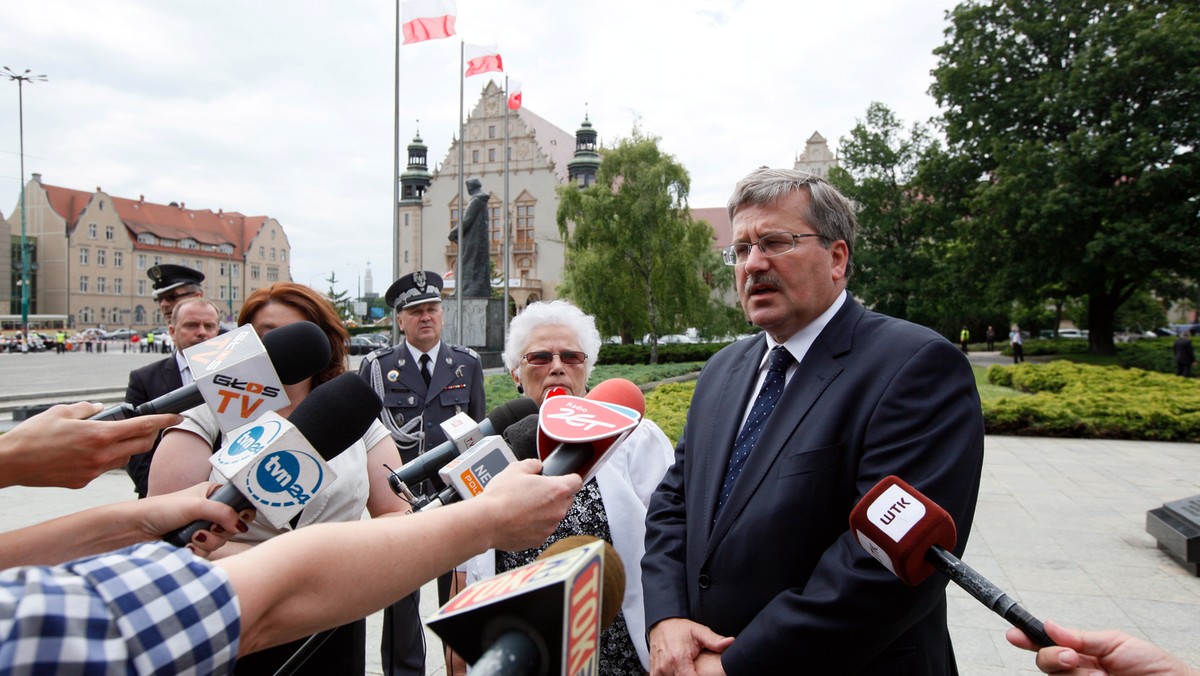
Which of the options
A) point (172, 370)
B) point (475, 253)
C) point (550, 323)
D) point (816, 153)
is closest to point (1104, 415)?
point (550, 323)

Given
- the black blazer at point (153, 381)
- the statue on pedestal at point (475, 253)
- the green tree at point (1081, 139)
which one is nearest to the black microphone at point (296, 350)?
the black blazer at point (153, 381)

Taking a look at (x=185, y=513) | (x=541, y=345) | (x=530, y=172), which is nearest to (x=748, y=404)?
(x=541, y=345)

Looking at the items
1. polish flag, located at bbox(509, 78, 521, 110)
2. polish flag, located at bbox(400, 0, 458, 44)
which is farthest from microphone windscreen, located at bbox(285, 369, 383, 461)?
polish flag, located at bbox(509, 78, 521, 110)

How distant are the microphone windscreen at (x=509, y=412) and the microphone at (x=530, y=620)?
1170 mm

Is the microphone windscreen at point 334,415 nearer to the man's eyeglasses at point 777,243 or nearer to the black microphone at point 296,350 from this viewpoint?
the black microphone at point 296,350

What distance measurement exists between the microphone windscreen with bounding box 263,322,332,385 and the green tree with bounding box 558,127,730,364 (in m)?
24.9

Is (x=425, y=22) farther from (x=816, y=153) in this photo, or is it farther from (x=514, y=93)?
(x=816, y=153)

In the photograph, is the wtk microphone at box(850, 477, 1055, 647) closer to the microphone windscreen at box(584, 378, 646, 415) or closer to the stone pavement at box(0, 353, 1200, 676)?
the microphone windscreen at box(584, 378, 646, 415)

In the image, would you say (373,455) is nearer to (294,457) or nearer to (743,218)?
(294,457)

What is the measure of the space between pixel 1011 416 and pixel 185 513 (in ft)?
42.5

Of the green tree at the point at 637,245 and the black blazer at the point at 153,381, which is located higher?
the green tree at the point at 637,245

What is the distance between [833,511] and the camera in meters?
1.85

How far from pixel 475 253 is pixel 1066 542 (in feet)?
57.4

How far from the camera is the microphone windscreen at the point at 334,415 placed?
1.66 m
